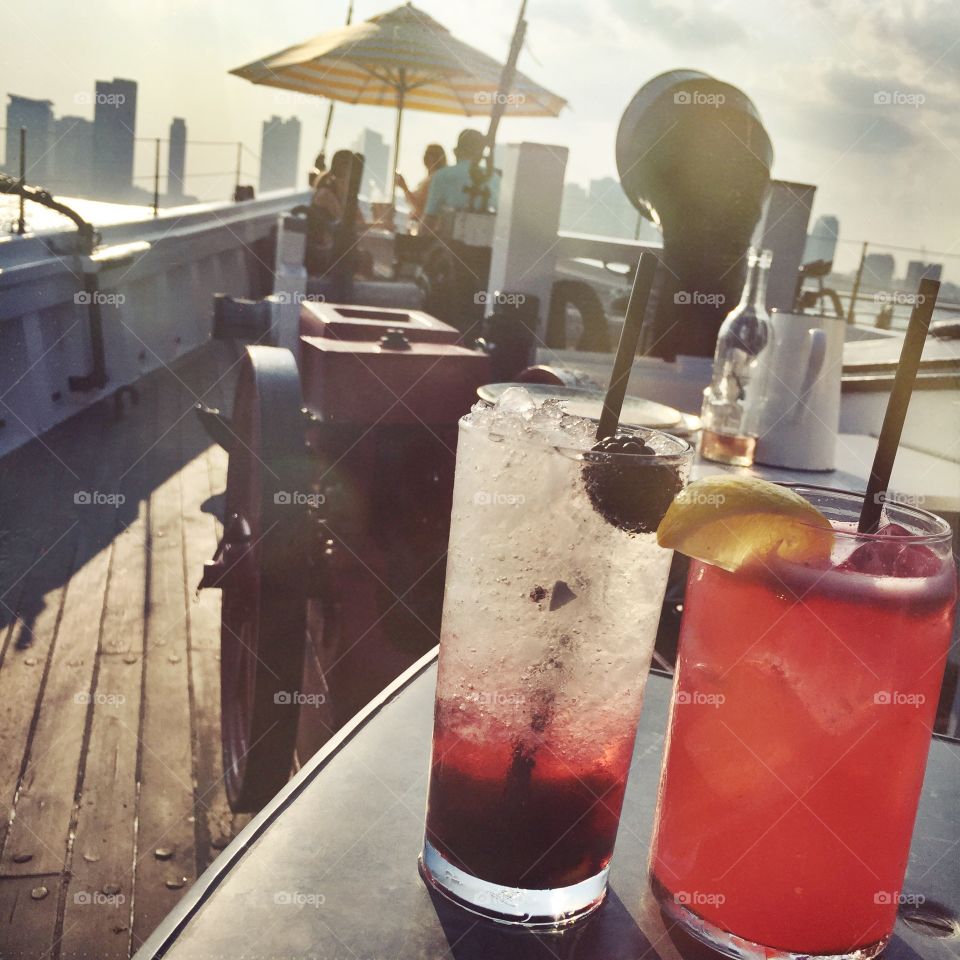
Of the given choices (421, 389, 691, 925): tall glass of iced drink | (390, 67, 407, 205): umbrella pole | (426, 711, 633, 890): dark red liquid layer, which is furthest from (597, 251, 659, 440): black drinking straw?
(390, 67, 407, 205): umbrella pole

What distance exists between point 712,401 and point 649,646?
169 centimetres

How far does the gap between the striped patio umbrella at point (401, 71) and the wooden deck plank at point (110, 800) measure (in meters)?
6.65

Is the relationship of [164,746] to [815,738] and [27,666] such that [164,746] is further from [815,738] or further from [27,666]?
[815,738]

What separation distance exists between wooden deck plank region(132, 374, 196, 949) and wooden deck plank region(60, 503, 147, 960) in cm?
3

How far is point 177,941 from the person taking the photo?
0.64 m

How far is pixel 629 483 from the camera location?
669 mm

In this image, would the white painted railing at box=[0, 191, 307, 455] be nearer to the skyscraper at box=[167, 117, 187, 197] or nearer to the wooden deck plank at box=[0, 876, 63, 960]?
the wooden deck plank at box=[0, 876, 63, 960]

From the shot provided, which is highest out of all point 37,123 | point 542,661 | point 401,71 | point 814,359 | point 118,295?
point 37,123

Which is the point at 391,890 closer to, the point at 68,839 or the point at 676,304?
the point at 68,839

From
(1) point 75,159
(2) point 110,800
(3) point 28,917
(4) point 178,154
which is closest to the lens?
(3) point 28,917

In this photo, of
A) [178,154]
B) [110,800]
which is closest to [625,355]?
[110,800]

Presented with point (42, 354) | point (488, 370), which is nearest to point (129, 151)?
point (42, 354)

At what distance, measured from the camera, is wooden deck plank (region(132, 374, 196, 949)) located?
244 cm

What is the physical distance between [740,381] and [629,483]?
6.04 feet
